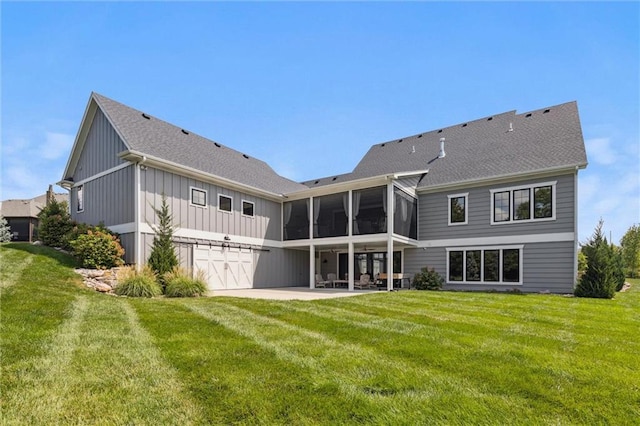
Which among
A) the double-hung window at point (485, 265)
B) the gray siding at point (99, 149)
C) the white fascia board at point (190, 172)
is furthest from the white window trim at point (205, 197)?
the double-hung window at point (485, 265)

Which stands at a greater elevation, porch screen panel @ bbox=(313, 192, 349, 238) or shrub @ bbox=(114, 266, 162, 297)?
porch screen panel @ bbox=(313, 192, 349, 238)

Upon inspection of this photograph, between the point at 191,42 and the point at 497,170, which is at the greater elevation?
the point at 191,42

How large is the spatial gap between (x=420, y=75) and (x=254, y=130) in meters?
9.36

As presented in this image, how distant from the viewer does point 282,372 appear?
12.7 feet

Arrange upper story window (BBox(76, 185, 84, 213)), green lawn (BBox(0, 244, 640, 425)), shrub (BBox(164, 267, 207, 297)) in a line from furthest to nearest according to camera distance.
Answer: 1. upper story window (BBox(76, 185, 84, 213))
2. shrub (BBox(164, 267, 207, 297))
3. green lawn (BBox(0, 244, 640, 425))

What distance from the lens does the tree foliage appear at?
1231 inches

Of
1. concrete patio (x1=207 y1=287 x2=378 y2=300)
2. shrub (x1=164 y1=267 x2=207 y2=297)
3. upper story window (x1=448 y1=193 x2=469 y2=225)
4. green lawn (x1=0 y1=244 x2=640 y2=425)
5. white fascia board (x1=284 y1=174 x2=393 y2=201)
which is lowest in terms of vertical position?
concrete patio (x1=207 y1=287 x2=378 y2=300)

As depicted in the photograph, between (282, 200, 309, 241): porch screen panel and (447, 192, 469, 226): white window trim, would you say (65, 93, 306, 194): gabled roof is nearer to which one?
(282, 200, 309, 241): porch screen panel

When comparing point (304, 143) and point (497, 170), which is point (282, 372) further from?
point (304, 143)

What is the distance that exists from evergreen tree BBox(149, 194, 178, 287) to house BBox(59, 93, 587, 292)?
50cm

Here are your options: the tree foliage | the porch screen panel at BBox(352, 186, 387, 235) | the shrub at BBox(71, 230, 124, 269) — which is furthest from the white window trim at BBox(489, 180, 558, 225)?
the tree foliage

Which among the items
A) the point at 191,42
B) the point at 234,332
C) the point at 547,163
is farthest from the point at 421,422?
the point at 547,163

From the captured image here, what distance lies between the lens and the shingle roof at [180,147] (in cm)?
1396

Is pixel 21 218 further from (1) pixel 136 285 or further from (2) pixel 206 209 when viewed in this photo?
(1) pixel 136 285
